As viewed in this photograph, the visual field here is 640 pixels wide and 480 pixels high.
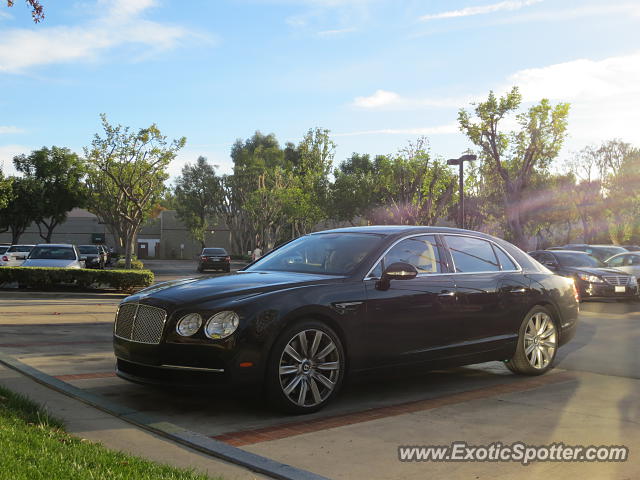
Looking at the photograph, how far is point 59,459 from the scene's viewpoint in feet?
13.4

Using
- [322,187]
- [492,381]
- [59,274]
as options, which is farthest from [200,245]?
[492,381]

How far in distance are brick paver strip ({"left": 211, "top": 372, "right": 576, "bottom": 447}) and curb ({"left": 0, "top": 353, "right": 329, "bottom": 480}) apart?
22 centimetres

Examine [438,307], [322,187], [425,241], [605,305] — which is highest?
[322,187]

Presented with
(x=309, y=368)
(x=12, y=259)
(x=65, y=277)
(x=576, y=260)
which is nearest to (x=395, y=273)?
(x=309, y=368)

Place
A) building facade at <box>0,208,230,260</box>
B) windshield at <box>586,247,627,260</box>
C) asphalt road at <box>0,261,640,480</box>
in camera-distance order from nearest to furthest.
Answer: asphalt road at <box>0,261,640,480</box> < windshield at <box>586,247,627,260</box> < building facade at <box>0,208,230,260</box>

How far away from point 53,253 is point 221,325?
19199mm

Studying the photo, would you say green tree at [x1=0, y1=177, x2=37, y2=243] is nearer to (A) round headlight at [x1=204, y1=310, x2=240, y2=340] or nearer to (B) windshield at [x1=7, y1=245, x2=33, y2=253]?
(B) windshield at [x1=7, y1=245, x2=33, y2=253]

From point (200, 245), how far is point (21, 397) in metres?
77.5

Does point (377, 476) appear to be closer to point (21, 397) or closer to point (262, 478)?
point (262, 478)

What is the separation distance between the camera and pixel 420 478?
4148 mm

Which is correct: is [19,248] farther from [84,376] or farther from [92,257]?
[84,376]

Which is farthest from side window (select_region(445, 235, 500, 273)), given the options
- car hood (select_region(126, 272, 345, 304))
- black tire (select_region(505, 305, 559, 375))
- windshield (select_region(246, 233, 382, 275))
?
car hood (select_region(126, 272, 345, 304))

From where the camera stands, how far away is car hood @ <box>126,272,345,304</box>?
5578 mm

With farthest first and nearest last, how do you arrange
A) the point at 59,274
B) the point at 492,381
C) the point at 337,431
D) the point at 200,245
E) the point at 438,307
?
the point at 200,245
the point at 59,274
the point at 492,381
the point at 438,307
the point at 337,431
